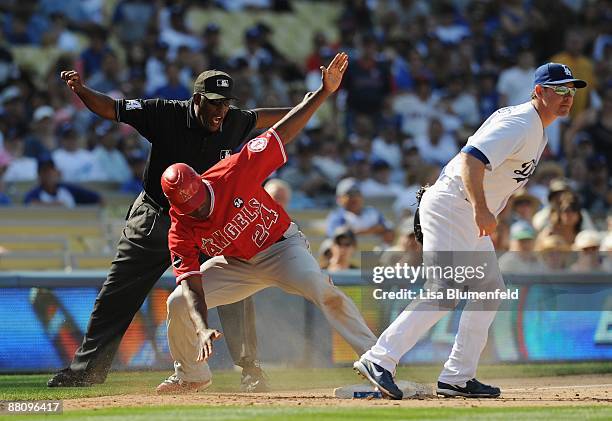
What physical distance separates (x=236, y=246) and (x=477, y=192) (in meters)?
1.61

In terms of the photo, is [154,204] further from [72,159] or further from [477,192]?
[72,159]

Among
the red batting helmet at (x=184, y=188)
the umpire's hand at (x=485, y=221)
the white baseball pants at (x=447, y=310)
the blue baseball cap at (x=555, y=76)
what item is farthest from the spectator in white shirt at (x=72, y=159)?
the umpire's hand at (x=485, y=221)

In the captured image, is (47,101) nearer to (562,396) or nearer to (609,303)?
(609,303)

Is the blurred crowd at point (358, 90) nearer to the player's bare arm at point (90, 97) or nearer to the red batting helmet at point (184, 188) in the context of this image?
the player's bare arm at point (90, 97)

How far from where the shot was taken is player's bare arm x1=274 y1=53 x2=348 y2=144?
7.66 metres

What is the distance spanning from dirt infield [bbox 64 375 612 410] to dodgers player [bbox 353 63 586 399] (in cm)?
19

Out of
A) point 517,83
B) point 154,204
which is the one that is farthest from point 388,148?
point 154,204

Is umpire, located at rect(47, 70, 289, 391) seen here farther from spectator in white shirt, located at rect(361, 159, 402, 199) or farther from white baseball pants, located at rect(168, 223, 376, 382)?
spectator in white shirt, located at rect(361, 159, 402, 199)

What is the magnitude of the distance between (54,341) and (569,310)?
4.51 meters

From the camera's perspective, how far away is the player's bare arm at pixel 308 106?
7.66 meters

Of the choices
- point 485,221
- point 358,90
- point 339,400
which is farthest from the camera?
point 358,90

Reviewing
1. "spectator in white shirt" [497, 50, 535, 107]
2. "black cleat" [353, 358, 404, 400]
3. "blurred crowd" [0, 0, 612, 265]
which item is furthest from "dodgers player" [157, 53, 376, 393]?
"spectator in white shirt" [497, 50, 535, 107]

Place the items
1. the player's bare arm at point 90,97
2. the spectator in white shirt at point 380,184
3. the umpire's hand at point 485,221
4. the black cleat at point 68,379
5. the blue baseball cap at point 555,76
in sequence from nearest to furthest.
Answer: the umpire's hand at point 485,221, the blue baseball cap at point 555,76, the player's bare arm at point 90,97, the black cleat at point 68,379, the spectator in white shirt at point 380,184

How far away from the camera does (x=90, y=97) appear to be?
26.0ft
